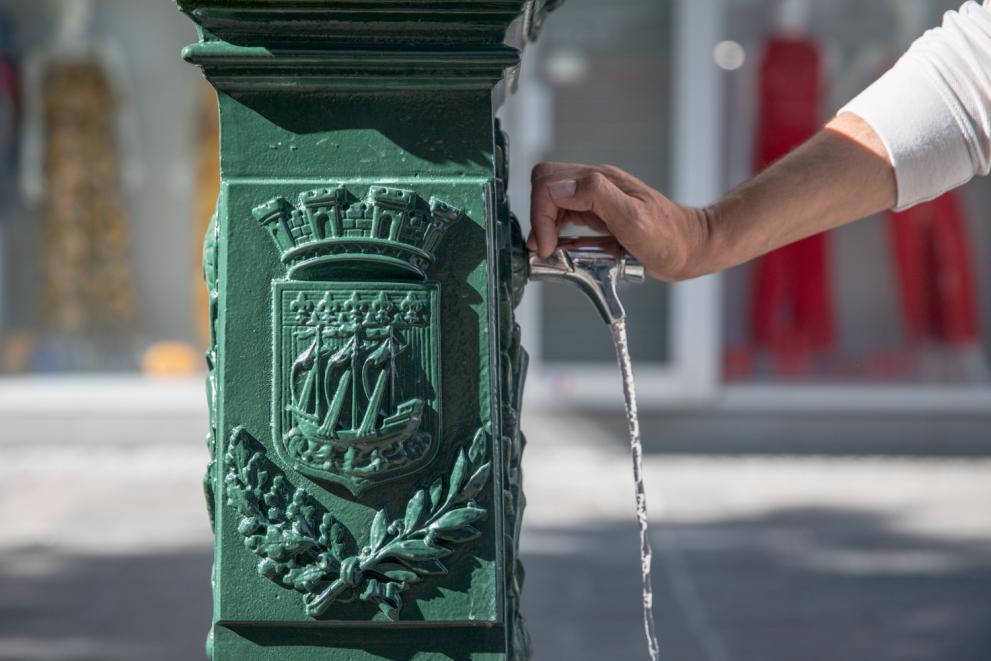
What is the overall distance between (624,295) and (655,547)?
2.24m

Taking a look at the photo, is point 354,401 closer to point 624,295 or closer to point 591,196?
point 591,196

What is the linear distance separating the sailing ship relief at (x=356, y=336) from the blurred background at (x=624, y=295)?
4230 millimetres

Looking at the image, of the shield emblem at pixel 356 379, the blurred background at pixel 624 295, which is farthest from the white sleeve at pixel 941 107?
the blurred background at pixel 624 295

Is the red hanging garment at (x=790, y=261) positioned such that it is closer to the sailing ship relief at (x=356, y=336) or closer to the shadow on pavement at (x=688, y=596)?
the shadow on pavement at (x=688, y=596)

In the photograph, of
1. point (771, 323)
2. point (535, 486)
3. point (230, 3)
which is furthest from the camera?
point (771, 323)

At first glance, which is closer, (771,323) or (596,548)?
(596,548)

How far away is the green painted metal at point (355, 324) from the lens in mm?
1461

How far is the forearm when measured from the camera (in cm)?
175

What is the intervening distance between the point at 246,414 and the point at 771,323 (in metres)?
6.02

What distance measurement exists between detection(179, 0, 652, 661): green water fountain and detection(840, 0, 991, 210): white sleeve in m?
0.59

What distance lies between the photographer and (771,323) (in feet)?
23.6

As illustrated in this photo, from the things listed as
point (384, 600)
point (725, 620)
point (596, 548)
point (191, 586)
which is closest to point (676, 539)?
point (596, 548)

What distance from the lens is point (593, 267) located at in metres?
1.66

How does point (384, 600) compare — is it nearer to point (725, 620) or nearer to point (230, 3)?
point (230, 3)
